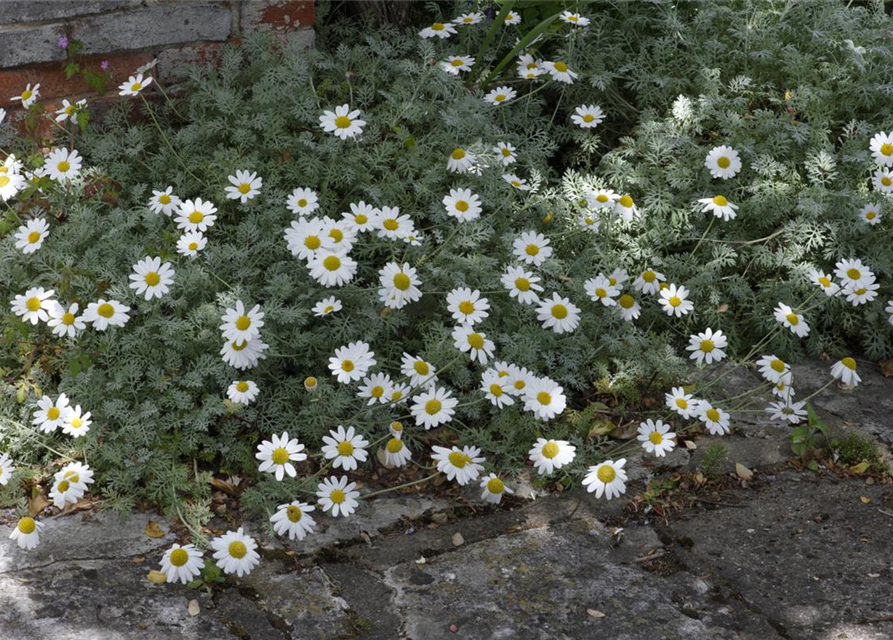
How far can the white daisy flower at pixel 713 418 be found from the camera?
324cm

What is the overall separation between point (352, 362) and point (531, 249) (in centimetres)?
85

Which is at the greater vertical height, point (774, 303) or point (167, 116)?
point (167, 116)

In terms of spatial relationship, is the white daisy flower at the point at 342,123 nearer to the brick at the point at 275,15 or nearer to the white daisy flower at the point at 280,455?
the brick at the point at 275,15

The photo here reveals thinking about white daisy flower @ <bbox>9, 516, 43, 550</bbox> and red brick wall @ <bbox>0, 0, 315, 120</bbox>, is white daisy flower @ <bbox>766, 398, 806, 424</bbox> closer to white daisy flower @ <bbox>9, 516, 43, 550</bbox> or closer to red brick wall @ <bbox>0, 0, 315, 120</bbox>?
white daisy flower @ <bbox>9, 516, 43, 550</bbox>

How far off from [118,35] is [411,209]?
4.77 feet

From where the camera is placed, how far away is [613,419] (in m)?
3.53

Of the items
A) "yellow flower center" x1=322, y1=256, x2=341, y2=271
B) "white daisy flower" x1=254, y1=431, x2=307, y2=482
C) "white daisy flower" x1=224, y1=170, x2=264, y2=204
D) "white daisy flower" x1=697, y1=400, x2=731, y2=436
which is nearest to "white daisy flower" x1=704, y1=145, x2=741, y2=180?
"white daisy flower" x1=697, y1=400, x2=731, y2=436

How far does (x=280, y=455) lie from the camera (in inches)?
115

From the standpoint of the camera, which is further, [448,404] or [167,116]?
[167,116]

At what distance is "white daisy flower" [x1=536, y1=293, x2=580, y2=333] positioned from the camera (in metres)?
3.44

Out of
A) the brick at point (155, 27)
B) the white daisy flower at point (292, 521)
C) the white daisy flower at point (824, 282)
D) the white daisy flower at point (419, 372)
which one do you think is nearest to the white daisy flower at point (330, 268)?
the white daisy flower at point (419, 372)

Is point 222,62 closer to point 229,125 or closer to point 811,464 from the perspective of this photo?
point 229,125

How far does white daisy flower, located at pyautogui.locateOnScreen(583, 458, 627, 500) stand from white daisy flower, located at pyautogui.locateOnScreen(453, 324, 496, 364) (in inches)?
20.0

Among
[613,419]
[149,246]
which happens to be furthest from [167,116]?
[613,419]
